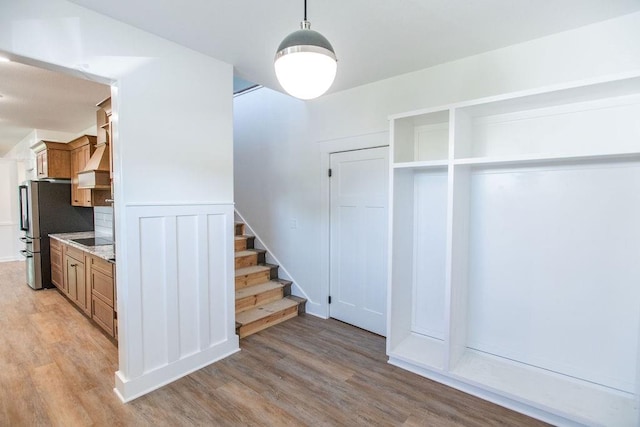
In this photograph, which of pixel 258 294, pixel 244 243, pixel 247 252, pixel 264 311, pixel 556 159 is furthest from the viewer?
pixel 244 243

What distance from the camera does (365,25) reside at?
210cm

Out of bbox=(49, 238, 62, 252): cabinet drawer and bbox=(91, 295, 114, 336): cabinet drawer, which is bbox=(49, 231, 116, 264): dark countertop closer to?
bbox=(49, 238, 62, 252): cabinet drawer

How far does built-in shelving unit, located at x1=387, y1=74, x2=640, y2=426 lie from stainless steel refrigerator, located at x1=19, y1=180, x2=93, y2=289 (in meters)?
5.33

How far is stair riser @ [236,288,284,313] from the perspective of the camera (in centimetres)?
347

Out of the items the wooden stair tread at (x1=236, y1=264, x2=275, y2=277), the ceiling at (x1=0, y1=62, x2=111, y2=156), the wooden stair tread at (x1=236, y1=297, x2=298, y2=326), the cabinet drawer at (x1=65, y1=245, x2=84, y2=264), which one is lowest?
the wooden stair tread at (x1=236, y1=297, x2=298, y2=326)

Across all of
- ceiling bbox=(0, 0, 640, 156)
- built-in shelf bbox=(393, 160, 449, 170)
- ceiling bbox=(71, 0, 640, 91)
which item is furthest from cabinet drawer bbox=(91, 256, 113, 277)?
built-in shelf bbox=(393, 160, 449, 170)

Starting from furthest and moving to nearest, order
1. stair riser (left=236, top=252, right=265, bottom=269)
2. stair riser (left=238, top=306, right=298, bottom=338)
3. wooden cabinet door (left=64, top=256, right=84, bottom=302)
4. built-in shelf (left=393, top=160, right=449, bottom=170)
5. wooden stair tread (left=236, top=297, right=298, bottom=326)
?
stair riser (left=236, top=252, right=265, bottom=269) < wooden cabinet door (left=64, top=256, right=84, bottom=302) < wooden stair tread (left=236, top=297, right=298, bottom=326) < stair riser (left=238, top=306, right=298, bottom=338) < built-in shelf (left=393, top=160, right=449, bottom=170)

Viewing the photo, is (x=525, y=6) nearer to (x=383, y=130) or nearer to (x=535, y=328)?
(x=383, y=130)

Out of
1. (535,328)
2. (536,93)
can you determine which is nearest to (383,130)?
(536,93)

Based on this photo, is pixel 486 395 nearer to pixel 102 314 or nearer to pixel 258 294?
pixel 258 294

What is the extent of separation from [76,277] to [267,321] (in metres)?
2.53

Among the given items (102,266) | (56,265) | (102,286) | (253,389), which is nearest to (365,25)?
(253,389)

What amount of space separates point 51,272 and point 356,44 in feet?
18.7

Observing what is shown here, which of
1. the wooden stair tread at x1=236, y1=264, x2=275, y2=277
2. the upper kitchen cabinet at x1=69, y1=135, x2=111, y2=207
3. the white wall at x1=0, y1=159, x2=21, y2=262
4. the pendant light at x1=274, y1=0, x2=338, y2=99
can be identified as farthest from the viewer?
the white wall at x1=0, y1=159, x2=21, y2=262
